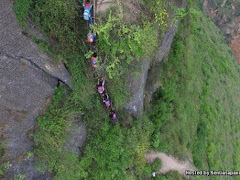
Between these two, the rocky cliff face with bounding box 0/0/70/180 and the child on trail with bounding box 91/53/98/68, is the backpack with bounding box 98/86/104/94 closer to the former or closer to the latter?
the child on trail with bounding box 91/53/98/68

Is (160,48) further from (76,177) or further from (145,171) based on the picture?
(76,177)

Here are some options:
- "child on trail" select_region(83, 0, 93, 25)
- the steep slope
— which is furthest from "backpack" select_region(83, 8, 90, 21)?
the steep slope

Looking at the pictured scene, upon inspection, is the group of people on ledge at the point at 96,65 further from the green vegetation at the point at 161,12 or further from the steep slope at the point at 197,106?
the steep slope at the point at 197,106

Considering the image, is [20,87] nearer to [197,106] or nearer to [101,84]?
[101,84]

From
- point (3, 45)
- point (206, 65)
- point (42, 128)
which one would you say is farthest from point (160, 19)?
point (206, 65)

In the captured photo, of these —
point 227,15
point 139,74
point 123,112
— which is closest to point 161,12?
point 139,74

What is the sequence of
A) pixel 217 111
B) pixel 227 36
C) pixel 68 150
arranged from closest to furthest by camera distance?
pixel 68 150 → pixel 217 111 → pixel 227 36
